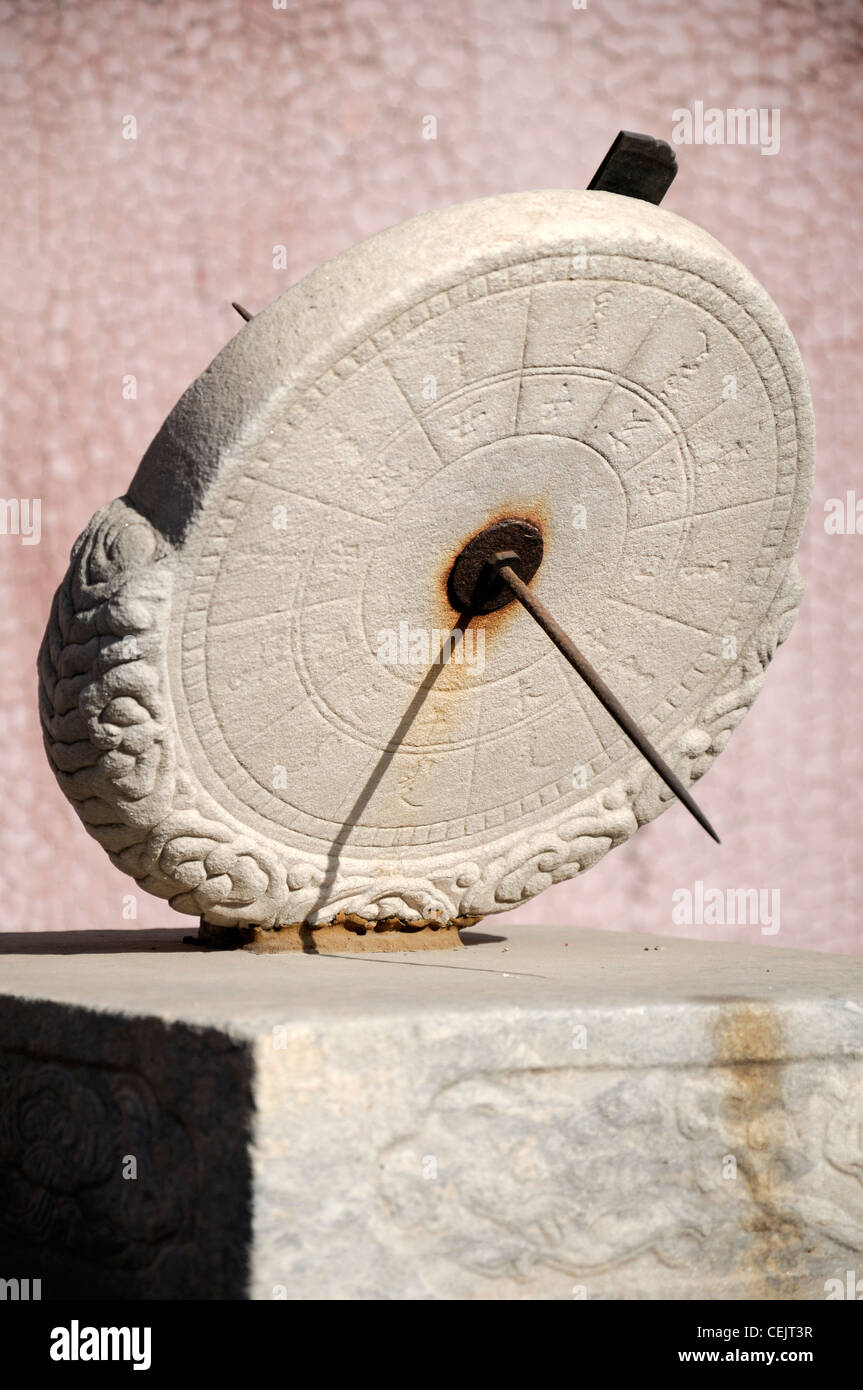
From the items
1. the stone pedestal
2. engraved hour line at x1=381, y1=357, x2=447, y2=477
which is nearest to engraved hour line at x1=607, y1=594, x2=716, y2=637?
engraved hour line at x1=381, y1=357, x2=447, y2=477

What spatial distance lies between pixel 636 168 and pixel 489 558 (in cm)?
80

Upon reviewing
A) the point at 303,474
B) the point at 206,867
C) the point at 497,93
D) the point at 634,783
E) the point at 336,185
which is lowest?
the point at 206,867

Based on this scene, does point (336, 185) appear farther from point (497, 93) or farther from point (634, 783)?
point (634, 783)

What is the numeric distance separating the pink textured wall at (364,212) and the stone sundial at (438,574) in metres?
1.95

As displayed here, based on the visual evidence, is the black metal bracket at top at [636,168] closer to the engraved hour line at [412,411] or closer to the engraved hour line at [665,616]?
the engraved hour line at [412,411]

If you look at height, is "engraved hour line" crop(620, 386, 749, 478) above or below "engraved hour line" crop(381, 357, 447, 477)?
above

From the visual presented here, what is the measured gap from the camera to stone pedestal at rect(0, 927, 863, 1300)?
2311 mm

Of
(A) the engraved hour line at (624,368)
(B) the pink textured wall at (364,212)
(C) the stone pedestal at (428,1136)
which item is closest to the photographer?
(C) the stone pedestal at (428,1136)

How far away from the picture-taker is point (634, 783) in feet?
11.7

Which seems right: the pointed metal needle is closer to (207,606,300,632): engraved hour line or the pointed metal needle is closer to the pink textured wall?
(207,606,300,632): engraved hour line

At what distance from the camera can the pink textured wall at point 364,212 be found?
5.15 metres

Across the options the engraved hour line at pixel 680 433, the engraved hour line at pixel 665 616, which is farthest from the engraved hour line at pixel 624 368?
the engraved hour line at pixel 665 616

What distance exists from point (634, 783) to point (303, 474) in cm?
110

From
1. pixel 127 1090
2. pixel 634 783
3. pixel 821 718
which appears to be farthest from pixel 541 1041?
pixel 821 718
